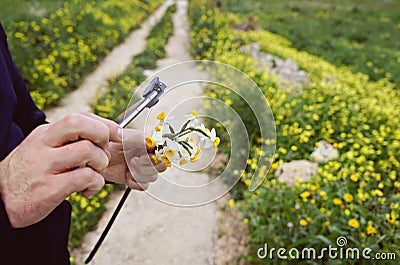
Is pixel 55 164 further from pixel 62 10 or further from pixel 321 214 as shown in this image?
pixel 62 10

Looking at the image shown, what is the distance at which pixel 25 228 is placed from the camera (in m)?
0.93

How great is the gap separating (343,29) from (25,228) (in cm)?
1402

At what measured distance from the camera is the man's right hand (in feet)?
2.18

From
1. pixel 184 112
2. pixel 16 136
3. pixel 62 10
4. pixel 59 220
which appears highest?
pixel 62 10

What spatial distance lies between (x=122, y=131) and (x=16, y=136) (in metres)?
0.35

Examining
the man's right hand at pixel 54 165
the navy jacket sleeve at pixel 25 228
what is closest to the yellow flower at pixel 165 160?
the man's right hand at pixel 54 165

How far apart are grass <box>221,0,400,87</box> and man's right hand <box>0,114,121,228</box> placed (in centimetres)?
690

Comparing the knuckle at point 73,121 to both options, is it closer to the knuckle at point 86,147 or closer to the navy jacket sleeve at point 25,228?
the knuckle at point 86,147

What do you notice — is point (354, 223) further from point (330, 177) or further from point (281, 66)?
point (281, 66)

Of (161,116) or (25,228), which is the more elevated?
(161,116)

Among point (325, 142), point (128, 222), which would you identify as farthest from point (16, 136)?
point (325, 142)

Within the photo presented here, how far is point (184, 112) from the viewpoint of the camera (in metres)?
0.86

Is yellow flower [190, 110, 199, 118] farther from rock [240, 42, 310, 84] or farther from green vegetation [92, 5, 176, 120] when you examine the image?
rock [240, 42, 310, 84]

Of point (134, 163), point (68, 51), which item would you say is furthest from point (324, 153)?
point (68, 51)
